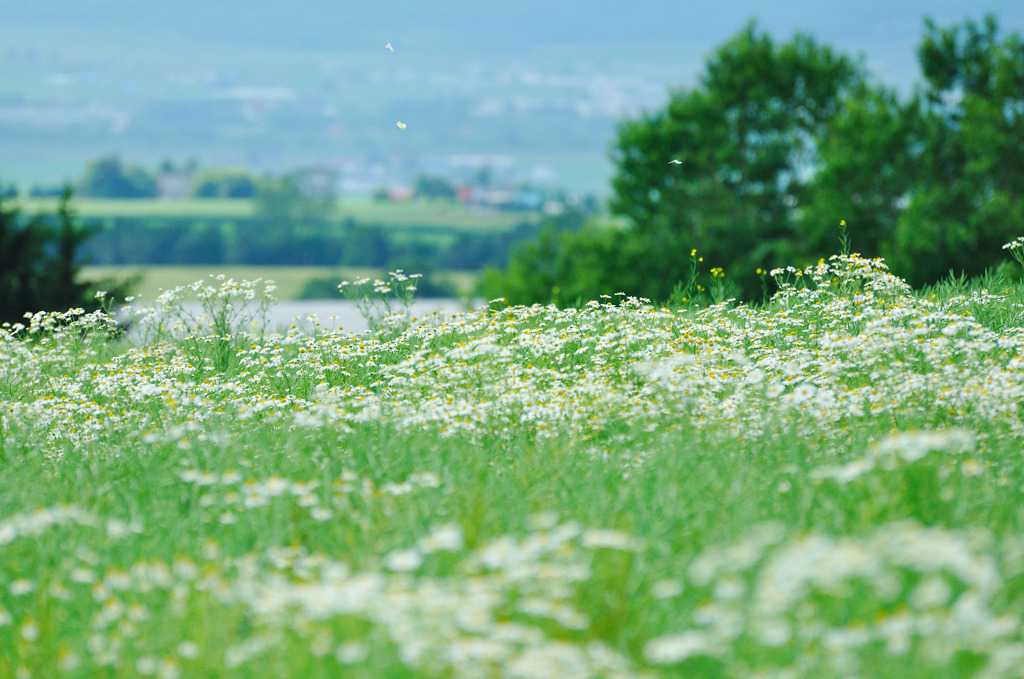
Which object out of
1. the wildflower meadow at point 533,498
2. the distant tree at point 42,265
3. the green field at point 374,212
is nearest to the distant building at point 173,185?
the green field at point 374,212

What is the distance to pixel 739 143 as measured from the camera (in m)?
38.1

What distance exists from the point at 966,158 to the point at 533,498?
32.3 meters

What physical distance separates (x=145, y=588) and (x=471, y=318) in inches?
231

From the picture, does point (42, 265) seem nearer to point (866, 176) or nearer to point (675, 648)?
point (675, 648)

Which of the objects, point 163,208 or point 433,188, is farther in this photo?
point 433,188

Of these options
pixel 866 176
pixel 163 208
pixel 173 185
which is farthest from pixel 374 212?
pixel 866 176

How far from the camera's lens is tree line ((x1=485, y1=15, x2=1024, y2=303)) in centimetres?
3036

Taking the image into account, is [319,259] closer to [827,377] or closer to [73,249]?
[73,249]

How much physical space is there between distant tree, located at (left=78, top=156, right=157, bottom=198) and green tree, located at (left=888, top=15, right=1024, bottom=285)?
16849cm

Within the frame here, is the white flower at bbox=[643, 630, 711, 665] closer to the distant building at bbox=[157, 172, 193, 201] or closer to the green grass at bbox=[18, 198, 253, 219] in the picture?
the green grass at bbox=[18, 198, 253, 219]

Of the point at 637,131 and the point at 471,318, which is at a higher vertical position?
the point at 637,131

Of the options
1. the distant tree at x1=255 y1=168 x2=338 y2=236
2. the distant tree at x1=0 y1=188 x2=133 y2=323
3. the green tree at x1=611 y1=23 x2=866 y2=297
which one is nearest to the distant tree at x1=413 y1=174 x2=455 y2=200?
the distant tree at x1=255 y1=168 x2=338 y2=236

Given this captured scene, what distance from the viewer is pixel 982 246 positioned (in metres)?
29.8

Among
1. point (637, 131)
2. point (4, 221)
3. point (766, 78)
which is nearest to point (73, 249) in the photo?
point (4, 221)
